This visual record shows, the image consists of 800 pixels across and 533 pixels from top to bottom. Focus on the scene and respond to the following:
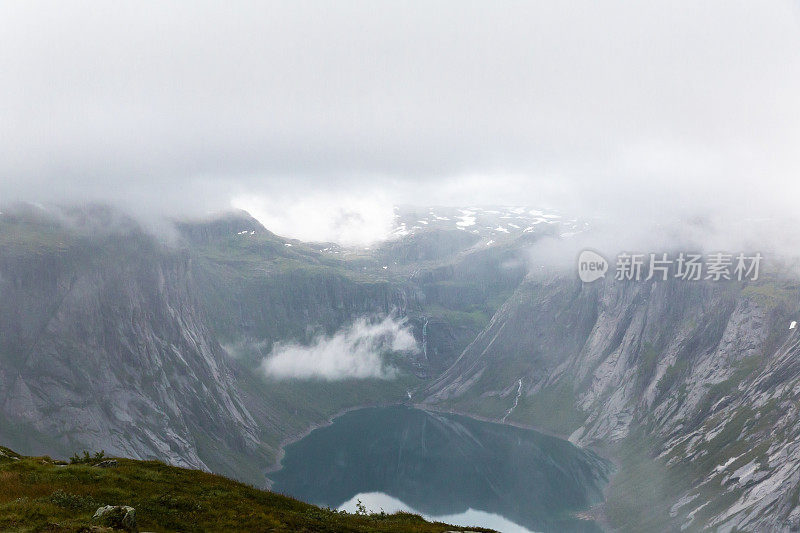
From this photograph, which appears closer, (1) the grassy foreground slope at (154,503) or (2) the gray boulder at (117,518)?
(2) the gray boulder at (117,518)

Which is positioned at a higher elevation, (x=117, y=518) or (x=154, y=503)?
(x=117, y=518)

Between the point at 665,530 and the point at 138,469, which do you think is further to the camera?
the point at 665,530

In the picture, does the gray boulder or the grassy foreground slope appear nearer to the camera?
the gray boulder

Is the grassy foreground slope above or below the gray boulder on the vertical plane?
below

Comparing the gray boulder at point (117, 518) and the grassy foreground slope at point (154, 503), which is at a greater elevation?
the gray boulder at point (117, 518)

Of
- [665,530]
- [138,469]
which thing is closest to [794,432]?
[665,530]

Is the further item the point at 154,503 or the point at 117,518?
the point at 154,503

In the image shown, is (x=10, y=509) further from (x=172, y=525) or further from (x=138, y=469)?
(x=138, y=469)

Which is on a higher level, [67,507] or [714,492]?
[67,507]
